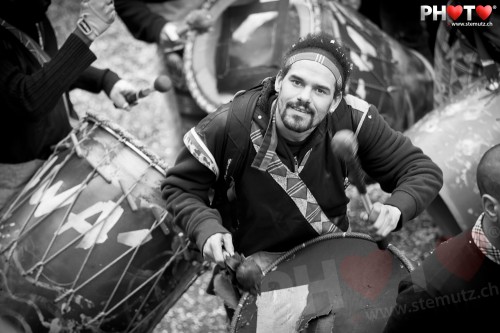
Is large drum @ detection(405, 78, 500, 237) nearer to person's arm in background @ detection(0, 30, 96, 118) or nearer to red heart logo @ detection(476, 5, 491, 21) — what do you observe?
red heart logo @ detection(476, 5, 491, 21)

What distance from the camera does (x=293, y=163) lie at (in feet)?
6.57

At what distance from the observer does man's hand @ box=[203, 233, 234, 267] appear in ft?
5.99

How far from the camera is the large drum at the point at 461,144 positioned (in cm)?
269

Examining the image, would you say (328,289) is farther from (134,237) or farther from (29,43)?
(29,43)

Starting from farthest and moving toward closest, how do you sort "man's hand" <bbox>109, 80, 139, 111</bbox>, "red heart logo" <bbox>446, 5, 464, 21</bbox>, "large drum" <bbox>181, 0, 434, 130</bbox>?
"large drum" <bbox>181, 0, 434, 130</bbox>, "red heart logo" <bbox>446, 5, 464, 21</bbox>, "man's hand" <bbox>109, 80, 139, 111</bbox>

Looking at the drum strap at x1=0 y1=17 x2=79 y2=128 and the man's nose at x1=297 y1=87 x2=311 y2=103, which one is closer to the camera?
the man's nose at x1=297 y1=87 x2=311 y2=103

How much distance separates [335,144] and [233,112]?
0.36 m

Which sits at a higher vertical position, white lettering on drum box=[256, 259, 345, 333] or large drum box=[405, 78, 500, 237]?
white lettering on drum box=[256, 259, 345, 333]

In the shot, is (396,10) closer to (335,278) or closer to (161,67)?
(161,67)

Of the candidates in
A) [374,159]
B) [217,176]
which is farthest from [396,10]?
[217,176]

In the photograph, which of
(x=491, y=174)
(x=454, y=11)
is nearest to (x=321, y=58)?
(x=491, y=174)

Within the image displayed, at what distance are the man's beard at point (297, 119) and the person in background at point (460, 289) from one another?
560 mm

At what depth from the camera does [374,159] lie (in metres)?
2.08

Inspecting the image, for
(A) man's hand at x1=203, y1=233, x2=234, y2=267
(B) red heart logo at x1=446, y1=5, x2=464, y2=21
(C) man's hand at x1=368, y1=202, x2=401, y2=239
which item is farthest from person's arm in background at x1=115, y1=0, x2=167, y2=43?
(C) man's hand at x1=368, y1=202, x2=401, y2=239
